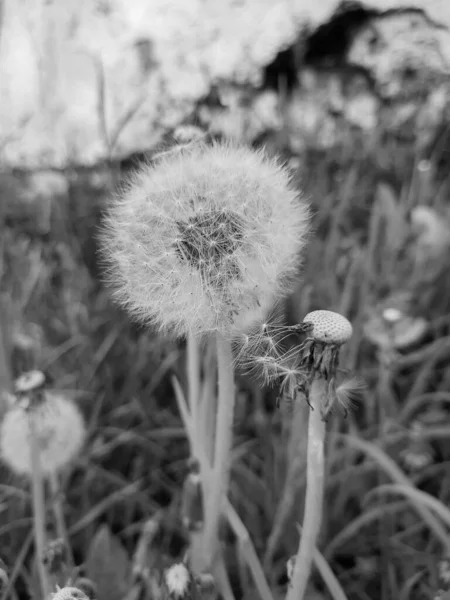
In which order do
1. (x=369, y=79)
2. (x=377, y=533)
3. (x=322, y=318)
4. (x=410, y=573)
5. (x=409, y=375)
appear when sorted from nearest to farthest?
(x=322, y=318) → (x=410, y=573) → (x=377, y=533) → (x=409, y=375) → (x=369, y=79)

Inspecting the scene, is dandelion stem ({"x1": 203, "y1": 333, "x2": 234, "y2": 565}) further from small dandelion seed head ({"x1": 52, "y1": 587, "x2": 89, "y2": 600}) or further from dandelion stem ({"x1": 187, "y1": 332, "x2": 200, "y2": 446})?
small dandelion seed head ({"x1": 52, "y1": 587, "x2": 89, "y2": 600})

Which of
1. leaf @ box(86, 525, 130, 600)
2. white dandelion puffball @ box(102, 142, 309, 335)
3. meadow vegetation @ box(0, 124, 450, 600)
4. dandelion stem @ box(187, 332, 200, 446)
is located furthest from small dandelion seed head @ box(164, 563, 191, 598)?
leaf @ box(86, 525, 130, 600)

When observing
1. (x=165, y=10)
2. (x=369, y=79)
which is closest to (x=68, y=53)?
(x=165, y=10)

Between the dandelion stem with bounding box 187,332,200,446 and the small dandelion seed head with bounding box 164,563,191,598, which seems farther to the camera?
the dandelion stem with bounding box 187,332,200,446

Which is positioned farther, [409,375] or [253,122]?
[253,122]

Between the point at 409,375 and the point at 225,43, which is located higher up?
the point at 225,43

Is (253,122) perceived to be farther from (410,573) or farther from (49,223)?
(410,573)

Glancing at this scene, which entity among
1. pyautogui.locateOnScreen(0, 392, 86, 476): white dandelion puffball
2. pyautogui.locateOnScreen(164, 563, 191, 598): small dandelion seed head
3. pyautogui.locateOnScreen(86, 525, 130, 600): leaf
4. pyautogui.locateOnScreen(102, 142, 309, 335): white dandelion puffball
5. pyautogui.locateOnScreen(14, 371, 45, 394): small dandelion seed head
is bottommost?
pyautogui.locateOnScreen(86, 525, 130, 600): leaf
